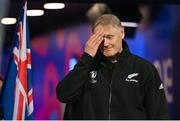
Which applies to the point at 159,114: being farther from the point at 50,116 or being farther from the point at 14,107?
the point at 50,116

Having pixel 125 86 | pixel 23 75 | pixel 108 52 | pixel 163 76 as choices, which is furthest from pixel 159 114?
pixel 163 76

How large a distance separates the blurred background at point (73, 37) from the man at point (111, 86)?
69.8 inches

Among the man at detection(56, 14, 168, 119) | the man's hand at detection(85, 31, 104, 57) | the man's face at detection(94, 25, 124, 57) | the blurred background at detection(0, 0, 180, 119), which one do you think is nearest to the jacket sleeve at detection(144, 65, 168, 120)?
the man at detection(56, 14, 168, 119)

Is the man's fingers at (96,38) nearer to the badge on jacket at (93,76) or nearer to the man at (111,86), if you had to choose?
the man at (111,86)

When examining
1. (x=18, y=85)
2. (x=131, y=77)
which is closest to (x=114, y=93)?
(x=131, y=77)

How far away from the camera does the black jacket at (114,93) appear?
12.4ft

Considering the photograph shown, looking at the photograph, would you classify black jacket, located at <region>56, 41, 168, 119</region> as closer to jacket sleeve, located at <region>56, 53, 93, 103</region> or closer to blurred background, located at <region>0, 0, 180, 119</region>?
jacket sleeve, located at <region>56, 53, 93, 103</region>

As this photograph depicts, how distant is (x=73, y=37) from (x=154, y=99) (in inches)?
81.8

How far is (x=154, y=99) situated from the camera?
3.83 m

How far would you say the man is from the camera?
379 centimetres

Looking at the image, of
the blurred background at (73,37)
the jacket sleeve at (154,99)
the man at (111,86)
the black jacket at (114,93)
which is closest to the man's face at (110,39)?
the man at (111,86)

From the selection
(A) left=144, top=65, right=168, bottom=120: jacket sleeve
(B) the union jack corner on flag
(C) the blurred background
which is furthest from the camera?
(C) the blurred background

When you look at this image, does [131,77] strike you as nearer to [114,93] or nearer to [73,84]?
[114,93]

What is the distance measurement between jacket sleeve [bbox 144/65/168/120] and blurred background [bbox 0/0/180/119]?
190 centimetres
